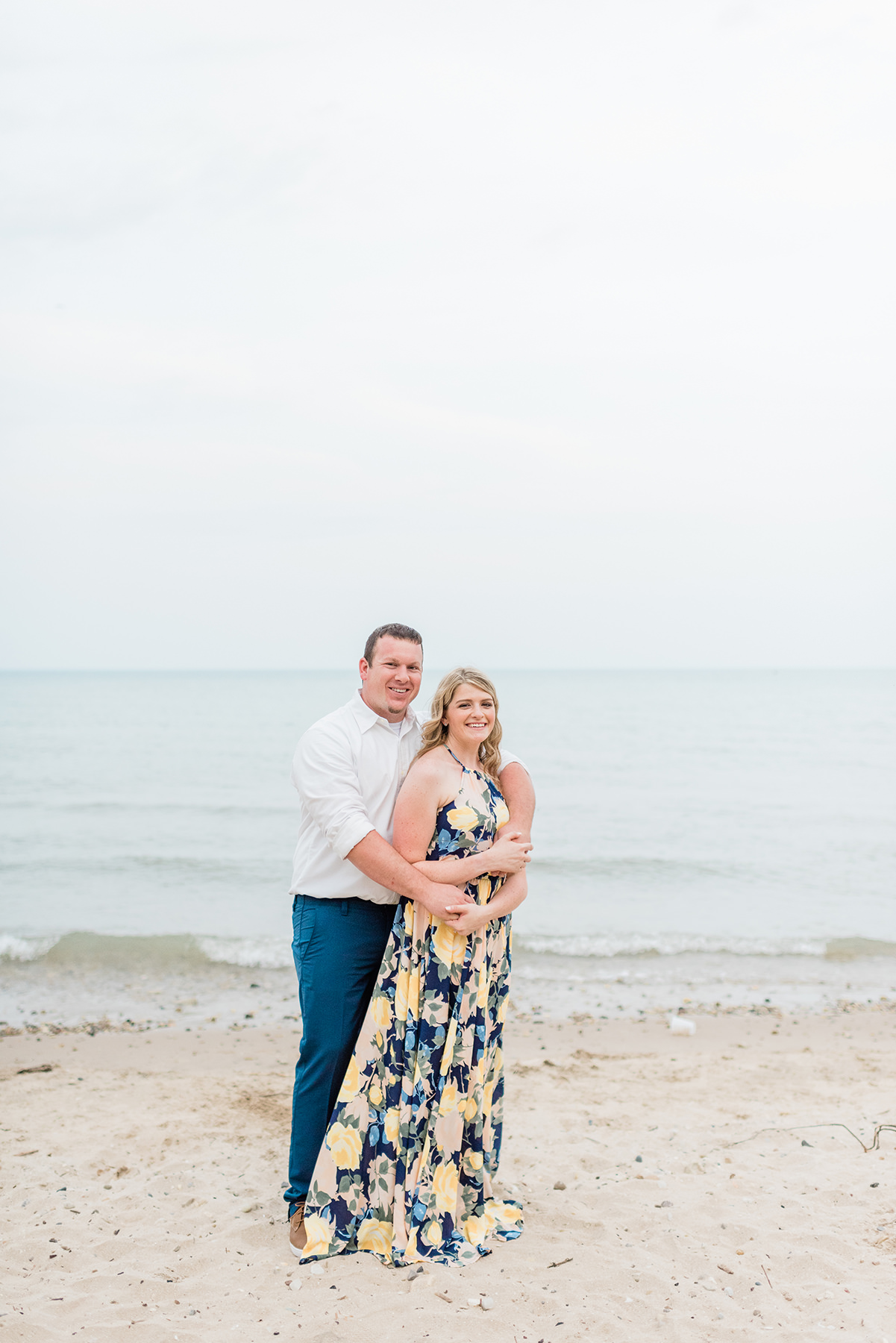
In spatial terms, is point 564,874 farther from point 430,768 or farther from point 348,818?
point 348,818

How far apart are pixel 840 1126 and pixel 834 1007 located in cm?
308

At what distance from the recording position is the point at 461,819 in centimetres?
371

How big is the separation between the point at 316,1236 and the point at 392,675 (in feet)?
7.28

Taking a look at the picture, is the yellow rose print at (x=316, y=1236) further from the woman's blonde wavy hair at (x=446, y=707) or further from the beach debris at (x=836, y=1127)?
the beach debris at (x=836, y=1127)

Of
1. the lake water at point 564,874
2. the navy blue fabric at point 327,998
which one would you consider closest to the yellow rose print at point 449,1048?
the navy blue fabric at point 327,998

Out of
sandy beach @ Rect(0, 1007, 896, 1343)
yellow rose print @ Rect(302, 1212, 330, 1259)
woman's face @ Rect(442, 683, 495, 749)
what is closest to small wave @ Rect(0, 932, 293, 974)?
sandy beach @ Rect(0, 1007, 896, 1343)

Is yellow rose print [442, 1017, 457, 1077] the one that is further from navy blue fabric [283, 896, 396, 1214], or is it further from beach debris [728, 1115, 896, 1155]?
beach debris [728, 1115, 896, 1155]

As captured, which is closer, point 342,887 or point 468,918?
point 468,918

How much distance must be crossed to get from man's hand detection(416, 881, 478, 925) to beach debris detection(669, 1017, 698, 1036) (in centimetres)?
426

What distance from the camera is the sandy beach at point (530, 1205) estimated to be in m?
3.37

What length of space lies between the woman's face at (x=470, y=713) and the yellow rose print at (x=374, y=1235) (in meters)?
1.93

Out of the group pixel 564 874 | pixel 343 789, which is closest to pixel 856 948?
pixel 564 874

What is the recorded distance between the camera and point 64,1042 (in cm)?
692

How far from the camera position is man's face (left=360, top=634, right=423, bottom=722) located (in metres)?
3.85
